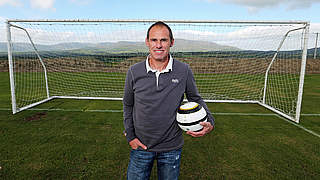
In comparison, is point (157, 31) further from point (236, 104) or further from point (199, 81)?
point (199, 81)

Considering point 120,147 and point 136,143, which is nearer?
point 136,143

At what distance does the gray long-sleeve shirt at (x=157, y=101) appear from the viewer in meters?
1.52

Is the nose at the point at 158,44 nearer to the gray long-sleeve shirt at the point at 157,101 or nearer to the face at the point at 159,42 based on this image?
the face at the point at 159,42

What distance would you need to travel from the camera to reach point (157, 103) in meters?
1.51

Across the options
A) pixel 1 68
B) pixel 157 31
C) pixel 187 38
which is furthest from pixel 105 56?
pixel 1 68

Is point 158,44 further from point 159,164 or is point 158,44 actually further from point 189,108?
point 159,164

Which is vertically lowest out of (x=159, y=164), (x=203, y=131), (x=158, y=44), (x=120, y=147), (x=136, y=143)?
(x=120, y=147)

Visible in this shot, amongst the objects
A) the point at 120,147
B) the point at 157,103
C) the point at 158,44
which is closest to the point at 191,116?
the point at 157,103

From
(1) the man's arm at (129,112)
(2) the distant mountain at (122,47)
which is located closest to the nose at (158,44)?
(1) the man's arm at (129,112)

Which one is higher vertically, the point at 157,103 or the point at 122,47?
the point at 122,47

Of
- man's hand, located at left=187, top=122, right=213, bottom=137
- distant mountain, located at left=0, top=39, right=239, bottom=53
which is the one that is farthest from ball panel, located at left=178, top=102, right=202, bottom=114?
distant mountain, located at left=0, top=39, right=239, bottom=53

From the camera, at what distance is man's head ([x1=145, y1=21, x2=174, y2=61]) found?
1444 mm

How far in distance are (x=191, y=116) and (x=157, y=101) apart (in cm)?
34

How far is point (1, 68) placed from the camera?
19469mm
